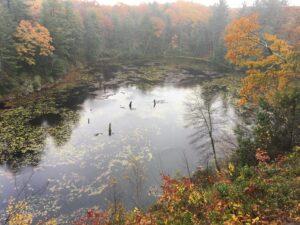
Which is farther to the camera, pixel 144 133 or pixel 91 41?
pixel 91 41

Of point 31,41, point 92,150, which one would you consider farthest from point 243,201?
point 31,41

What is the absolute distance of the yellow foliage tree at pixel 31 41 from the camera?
1821 inches

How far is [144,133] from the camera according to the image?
1193 inches

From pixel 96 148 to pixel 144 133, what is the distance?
18.2 feet

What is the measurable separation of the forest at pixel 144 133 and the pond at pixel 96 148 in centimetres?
12

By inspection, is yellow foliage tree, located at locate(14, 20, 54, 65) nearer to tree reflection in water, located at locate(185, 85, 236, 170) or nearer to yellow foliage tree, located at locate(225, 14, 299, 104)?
tree reflection in water, located at locate(185, 85, 236, 170)

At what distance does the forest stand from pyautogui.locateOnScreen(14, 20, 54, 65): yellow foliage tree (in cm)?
20

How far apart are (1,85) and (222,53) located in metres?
48.6

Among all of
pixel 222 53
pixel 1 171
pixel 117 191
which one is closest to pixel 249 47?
pixel 117 191

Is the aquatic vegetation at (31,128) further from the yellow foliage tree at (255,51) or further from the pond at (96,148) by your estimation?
the yellow foliage tree at (255,51)

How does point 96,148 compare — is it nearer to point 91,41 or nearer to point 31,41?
point 31,41

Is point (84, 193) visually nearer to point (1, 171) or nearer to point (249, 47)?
point (1, 171)

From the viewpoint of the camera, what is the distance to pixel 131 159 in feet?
81.0

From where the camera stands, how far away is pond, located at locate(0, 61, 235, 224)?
20.0 meters
